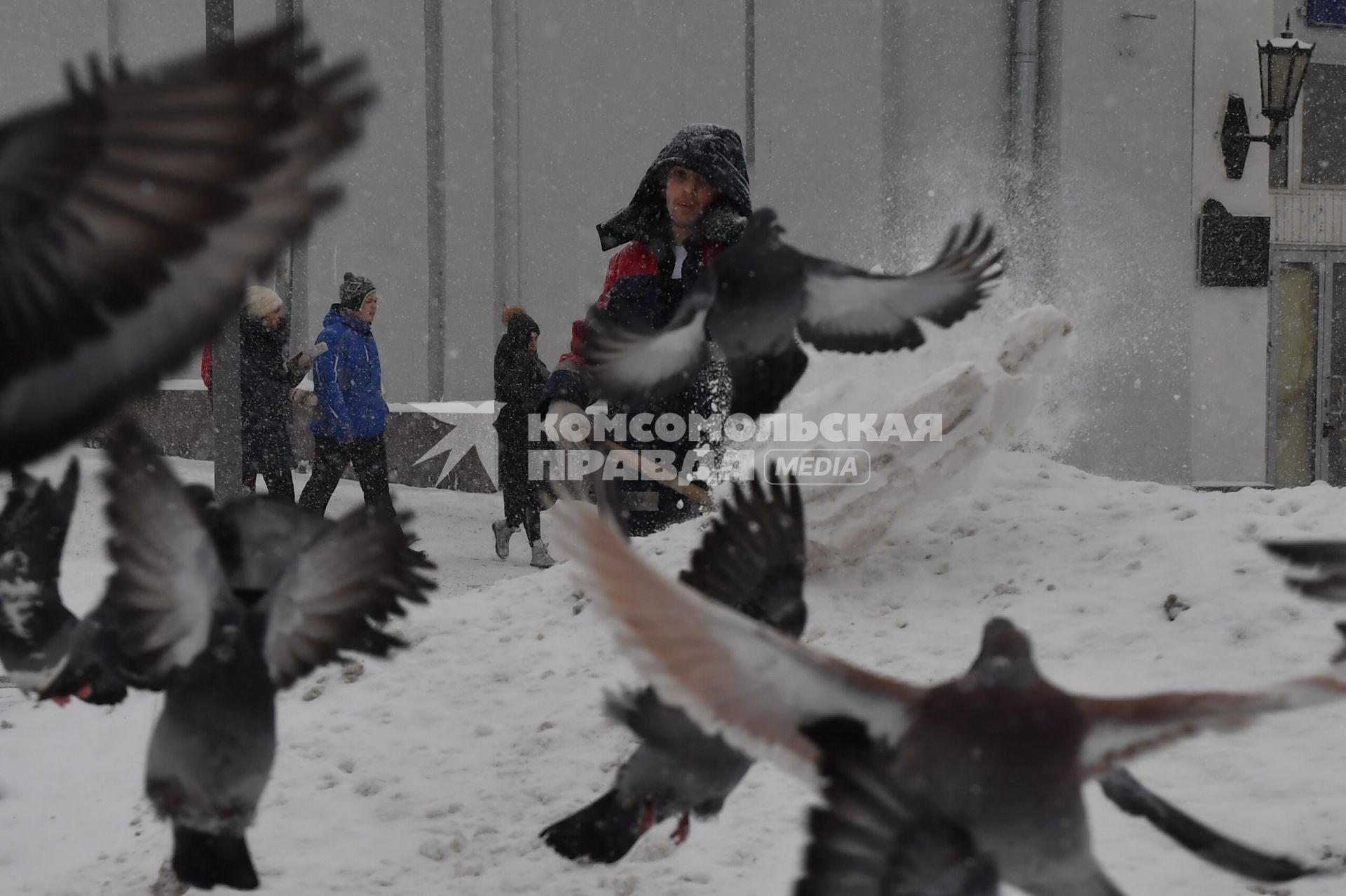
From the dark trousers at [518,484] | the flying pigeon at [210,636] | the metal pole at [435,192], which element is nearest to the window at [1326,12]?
the metal pole at [435,192]

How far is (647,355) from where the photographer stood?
90.1 inches

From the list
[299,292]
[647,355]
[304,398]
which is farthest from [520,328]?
[647,355]

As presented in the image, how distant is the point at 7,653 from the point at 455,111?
40.6ft

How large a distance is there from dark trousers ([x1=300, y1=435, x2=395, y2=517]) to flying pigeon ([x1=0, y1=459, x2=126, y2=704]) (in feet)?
16.3

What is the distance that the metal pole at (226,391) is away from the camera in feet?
7.31

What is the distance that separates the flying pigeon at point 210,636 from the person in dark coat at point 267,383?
633mm

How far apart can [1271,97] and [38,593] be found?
11851mm

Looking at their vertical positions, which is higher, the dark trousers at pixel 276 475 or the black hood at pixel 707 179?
the black hood at pixel 707 179

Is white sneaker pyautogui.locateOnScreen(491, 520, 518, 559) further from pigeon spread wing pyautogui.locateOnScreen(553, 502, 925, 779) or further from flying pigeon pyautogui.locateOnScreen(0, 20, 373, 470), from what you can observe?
flying pigeon pyautogui.locateOnScreen(0, 20, 373, 470)

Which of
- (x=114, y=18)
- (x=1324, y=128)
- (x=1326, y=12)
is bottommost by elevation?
(x=1324, y=128)

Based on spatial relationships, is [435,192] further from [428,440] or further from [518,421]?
[518,421]

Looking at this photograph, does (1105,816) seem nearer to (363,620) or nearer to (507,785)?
(507,785)

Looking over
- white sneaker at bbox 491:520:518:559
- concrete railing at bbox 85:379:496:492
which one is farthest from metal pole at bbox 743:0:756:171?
white sneaker at bbox 491:520:518:559

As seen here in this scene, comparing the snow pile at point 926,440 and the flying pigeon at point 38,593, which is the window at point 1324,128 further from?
the flying pigeon at point 38,593
